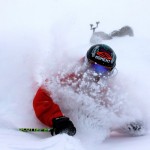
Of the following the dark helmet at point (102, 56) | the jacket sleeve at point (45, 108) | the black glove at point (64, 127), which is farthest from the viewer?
the dark helmet at point (102, 56)

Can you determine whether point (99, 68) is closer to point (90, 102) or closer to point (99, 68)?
point (99, 68)

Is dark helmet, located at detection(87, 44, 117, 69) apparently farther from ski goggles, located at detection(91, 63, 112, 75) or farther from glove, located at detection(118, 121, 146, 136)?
glove, located at detection(118, 121, 146, 136)

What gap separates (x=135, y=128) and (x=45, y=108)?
0.83m

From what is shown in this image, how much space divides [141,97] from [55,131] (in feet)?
4.46

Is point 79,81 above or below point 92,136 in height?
above

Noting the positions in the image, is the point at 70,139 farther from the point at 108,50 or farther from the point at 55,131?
the point at 108,50

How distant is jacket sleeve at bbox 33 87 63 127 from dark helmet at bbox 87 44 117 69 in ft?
1.72

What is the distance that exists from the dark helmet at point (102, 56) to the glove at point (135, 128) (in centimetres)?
55

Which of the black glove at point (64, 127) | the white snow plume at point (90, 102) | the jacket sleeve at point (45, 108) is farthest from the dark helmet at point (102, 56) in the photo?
the black glove at point (64, 127)

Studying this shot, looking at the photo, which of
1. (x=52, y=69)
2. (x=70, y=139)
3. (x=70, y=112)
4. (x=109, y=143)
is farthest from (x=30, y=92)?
(x=70, y=139)

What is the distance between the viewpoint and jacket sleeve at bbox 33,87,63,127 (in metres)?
3.05

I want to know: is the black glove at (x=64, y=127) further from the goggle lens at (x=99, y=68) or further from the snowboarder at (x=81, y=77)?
the goggle lens at (x=99, y=68)

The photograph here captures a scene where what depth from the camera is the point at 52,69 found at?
351 cm

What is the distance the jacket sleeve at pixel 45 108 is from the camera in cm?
305
